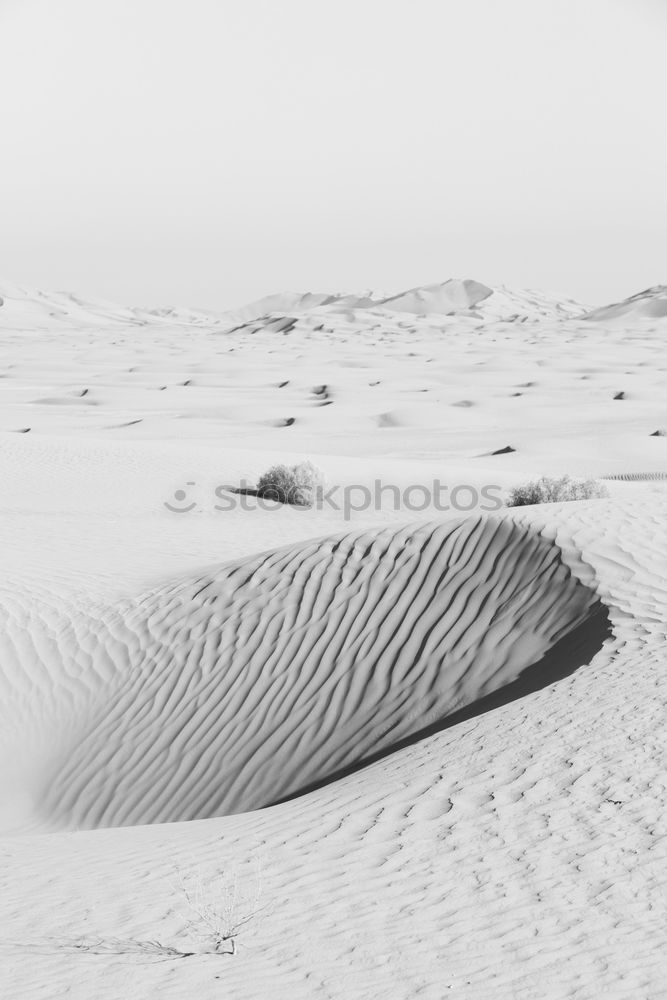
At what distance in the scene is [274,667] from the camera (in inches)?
300

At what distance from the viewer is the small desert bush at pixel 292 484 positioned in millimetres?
14883

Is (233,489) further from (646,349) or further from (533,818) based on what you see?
(646,349)

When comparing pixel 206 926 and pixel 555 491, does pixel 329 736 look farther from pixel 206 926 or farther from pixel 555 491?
pixel 555 491

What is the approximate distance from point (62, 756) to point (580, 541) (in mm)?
4228

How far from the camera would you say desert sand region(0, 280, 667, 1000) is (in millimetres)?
3305

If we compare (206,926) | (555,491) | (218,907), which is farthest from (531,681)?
(555,491)

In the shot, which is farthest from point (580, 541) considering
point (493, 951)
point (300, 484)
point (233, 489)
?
point (233, 489)

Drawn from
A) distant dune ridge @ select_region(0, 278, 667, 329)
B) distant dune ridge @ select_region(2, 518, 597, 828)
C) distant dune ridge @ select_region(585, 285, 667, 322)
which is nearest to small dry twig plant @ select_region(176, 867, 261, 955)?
distant dune ridge @ select_region(2, 518, 597, 828)

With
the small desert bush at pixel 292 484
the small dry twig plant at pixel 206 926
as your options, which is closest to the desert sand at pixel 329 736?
the small dry twig plant at pixel 206 926

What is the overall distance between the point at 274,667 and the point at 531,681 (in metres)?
2.25

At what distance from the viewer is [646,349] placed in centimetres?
4766

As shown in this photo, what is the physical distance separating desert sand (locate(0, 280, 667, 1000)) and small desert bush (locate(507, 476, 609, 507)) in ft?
4.17

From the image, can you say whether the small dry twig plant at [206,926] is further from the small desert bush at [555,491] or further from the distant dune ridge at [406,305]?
the distant dune ridge at [406,305]

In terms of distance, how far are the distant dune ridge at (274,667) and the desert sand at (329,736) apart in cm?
2
